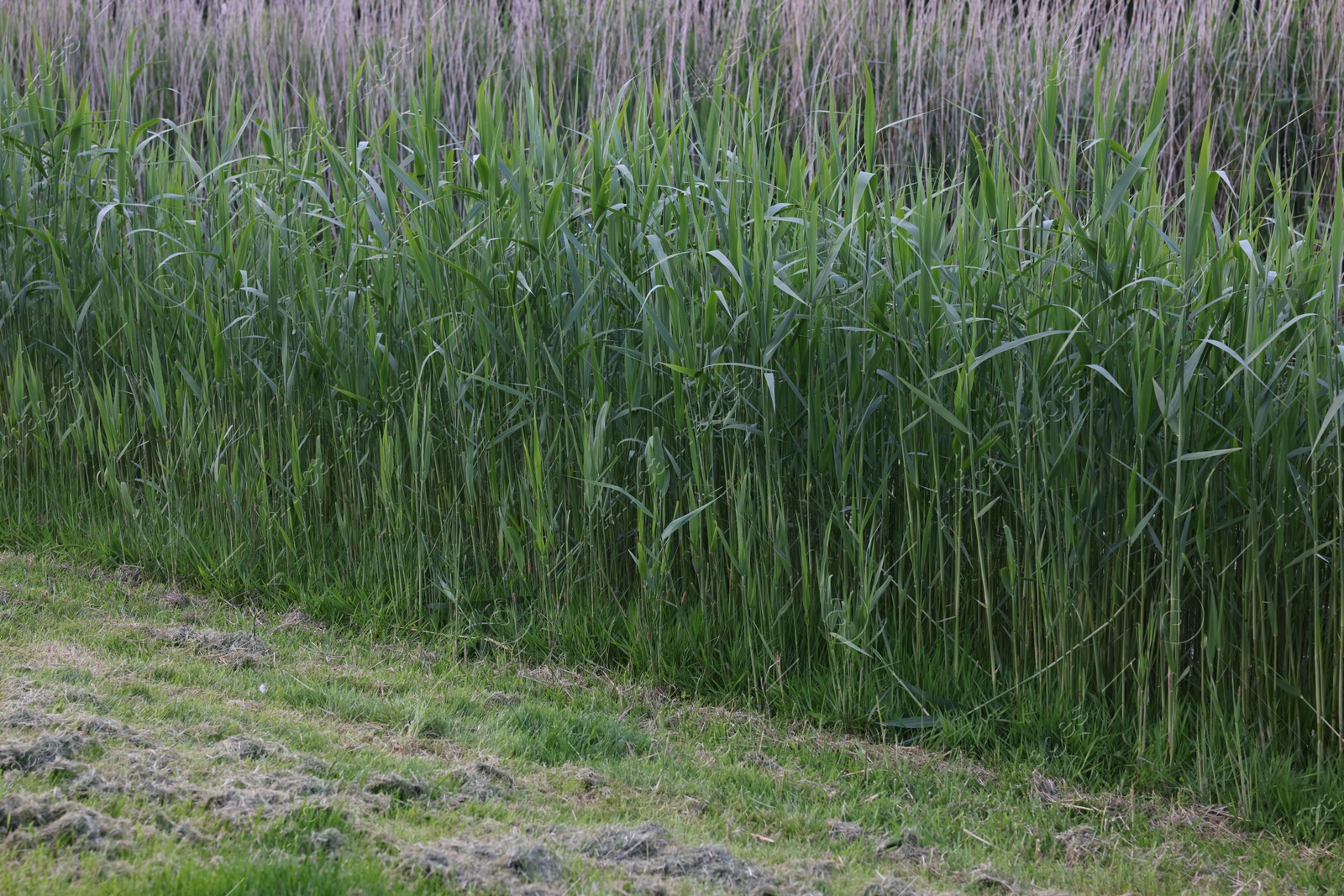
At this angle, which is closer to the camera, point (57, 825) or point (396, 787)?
point (57, 825)

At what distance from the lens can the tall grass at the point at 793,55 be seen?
439 cm

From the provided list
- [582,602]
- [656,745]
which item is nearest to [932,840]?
[656,745]

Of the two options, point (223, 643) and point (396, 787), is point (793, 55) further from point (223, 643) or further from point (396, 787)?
point (396, 787)

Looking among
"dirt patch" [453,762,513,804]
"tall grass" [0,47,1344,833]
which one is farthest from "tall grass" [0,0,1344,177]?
"dirt patch" [453,762,513,804]

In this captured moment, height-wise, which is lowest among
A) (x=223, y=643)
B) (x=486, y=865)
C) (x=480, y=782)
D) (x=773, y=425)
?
(x=223, y=643)

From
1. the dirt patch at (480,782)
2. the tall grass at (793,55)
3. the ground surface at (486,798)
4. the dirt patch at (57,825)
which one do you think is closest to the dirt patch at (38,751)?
the ground surface at (486,798)

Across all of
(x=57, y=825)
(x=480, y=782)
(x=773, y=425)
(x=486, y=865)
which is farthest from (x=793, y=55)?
(x=57, y=825)

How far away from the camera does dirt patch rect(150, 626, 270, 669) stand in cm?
283

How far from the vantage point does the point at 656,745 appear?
246cm

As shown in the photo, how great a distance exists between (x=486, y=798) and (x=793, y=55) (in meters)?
3.93

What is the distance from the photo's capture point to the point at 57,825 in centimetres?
Result: 170

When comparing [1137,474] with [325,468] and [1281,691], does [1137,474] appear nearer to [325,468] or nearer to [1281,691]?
[1281,691]

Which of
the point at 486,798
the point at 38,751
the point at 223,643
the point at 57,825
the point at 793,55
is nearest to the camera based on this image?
the point at 57,825

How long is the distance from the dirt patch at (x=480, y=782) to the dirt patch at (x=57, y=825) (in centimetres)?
59
